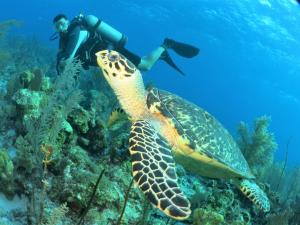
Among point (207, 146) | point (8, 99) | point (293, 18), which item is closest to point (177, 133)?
point (207, 146)

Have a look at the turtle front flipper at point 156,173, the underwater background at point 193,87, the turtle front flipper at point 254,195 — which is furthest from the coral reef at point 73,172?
the turtle front flipper at point 156,173

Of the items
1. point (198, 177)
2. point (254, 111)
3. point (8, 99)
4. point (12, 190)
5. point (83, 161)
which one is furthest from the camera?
point (254, 111)

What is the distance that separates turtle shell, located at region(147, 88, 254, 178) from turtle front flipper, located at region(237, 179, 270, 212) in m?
0.37

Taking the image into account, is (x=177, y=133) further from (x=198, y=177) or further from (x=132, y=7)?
(x=132, y=7)

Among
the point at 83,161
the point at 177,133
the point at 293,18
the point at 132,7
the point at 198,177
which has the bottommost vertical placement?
the point at 132,7

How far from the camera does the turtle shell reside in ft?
14.1

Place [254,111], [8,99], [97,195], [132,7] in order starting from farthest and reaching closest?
[254,111] → [132,7] → [8,99] → [97,195]

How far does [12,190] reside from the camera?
3.24 meters

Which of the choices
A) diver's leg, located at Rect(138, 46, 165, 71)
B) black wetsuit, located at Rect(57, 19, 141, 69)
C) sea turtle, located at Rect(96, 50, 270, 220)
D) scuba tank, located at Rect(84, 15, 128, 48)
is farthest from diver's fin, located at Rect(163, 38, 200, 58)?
sea turtle, located at Rect(96, 50, 270, 220)

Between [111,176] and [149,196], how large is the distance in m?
1.88

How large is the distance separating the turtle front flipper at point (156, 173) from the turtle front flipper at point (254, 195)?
2378mm

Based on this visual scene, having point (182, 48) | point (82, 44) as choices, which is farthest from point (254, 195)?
point (182, 48)

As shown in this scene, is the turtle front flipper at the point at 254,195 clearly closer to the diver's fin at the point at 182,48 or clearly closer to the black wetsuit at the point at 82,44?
the black wetsuit at the point at 82,44

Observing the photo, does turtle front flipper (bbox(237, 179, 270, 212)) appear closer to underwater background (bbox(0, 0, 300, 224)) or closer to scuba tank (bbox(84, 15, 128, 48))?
underwater background (bbox(0, 0, 300, 224))
